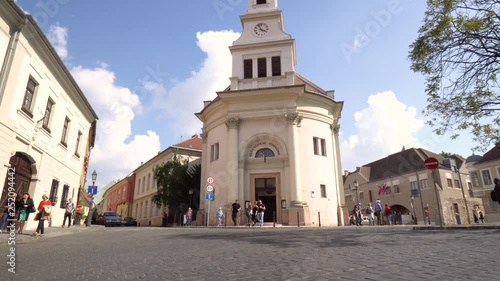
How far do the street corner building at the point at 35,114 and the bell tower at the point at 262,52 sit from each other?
1303cm

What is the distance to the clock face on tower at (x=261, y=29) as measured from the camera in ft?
94.3

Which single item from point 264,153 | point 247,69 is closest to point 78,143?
point 264,153

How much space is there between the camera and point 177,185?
30062mm

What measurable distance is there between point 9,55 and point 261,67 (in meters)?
18.9

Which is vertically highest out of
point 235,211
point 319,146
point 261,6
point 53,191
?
point 261,6

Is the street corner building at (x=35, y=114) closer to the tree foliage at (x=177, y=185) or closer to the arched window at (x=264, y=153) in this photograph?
the tree foliage at (x=177, y=185)

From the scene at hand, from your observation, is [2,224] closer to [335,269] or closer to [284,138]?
[335,269]

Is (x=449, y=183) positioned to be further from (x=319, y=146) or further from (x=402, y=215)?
(x=319, y=146)

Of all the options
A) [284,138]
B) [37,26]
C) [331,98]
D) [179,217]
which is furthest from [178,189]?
[37,26]

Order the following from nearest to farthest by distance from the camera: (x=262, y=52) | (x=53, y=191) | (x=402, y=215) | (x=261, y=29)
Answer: (x=53, y=191), (x=262, y=52), (x=261, y=29), (x=402, y=215)

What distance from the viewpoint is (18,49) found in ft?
42.3

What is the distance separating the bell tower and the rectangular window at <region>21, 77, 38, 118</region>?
14807 millimetres

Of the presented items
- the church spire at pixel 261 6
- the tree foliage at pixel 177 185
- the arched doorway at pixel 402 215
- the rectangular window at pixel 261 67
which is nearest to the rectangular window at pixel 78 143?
the tree foliage at pixel 177 185

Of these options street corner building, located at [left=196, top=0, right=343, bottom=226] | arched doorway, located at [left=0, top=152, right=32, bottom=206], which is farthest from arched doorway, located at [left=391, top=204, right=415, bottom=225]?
arched doorway, located at [left=0, top=152, right=32, bottom=206]
